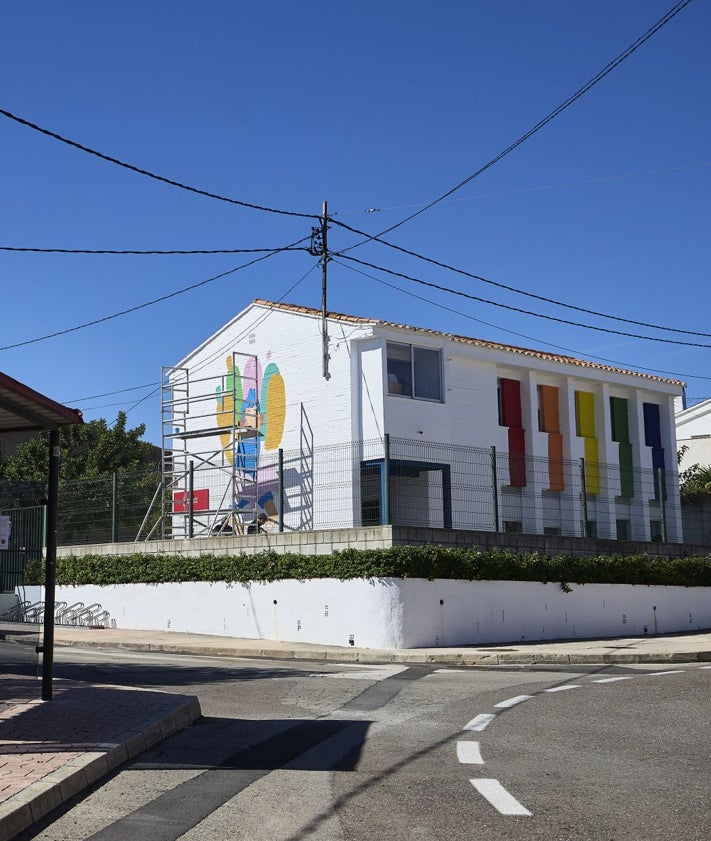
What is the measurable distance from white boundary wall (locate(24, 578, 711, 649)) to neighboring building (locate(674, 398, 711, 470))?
2469 centimetres

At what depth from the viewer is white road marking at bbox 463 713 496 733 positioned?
9086 mm

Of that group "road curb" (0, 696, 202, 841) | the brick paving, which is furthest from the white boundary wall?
"road curb" (0, 696, 202, 841)

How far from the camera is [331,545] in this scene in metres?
20.6

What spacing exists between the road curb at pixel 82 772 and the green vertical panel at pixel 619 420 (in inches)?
1088

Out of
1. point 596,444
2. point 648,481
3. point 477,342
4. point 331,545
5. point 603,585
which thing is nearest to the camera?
point 331,545

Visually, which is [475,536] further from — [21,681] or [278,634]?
[21,681]

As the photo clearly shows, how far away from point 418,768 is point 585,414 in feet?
93.4

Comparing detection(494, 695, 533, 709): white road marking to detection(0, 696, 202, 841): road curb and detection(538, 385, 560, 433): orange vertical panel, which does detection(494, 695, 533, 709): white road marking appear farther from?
detection(538, 385, 560, 433): orange vertical panel

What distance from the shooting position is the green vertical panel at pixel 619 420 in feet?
115

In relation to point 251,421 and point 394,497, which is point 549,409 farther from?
point 394,497

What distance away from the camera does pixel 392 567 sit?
64.2 feet

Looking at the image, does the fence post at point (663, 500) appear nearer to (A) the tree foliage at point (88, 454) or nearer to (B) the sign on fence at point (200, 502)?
(B) the sign on fence at point (200, 502)

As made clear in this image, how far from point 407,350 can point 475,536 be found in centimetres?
902

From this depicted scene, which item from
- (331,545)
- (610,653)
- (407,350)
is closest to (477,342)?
(407,350)
